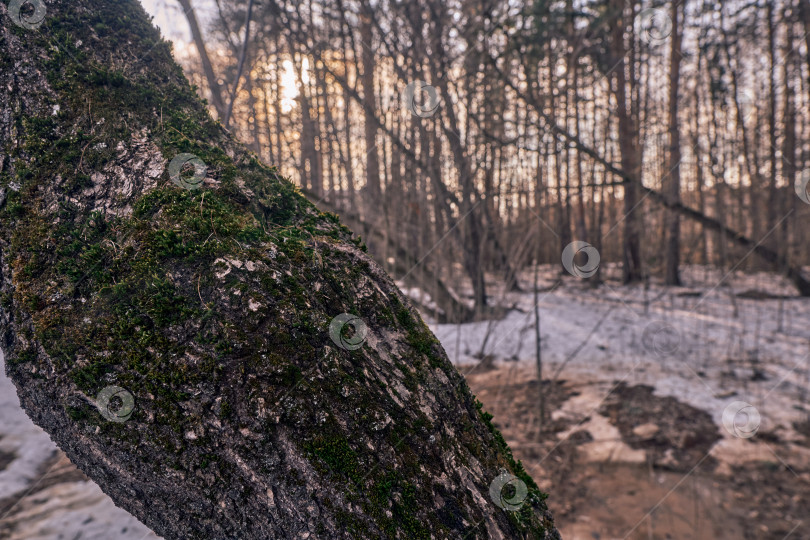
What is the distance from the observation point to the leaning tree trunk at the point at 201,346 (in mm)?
865

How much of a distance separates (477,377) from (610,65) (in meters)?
9.70

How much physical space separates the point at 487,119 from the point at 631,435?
6.41 m

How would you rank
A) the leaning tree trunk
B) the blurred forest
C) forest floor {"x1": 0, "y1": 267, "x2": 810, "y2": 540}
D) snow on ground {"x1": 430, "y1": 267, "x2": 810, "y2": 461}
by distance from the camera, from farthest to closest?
the blurred forest < snow on ground {"x1": 430, "y1": 267, "x2": 810, "y2": 461} < forest floor {"x1": 0, "y1": 267, "x2": 810, "y2": 540} < the leaning tree trunk

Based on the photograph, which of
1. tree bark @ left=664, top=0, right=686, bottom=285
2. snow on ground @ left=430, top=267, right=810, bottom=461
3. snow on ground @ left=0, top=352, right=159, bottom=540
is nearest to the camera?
snow on ground @ left=0, top=352, right=159, bottom=540

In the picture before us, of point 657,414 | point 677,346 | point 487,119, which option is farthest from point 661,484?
point 487,119

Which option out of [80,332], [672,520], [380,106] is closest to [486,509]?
[80,332]

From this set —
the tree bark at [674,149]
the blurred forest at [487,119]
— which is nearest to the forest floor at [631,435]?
the blurred forest at [487,119]

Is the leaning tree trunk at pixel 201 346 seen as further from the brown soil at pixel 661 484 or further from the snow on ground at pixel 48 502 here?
the snow on ground at pixel 48 502

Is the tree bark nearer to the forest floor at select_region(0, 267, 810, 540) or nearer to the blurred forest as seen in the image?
the blurred forest

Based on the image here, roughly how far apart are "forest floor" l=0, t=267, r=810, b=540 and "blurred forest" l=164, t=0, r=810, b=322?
5.46 feet

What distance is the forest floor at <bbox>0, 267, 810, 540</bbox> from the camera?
3098 millimetres

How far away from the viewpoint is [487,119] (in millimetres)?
8352

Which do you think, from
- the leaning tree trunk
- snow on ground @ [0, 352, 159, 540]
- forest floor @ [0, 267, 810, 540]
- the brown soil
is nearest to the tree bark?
forest floor @ [0, 267, 810, 540]

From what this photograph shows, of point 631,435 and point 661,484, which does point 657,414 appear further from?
point 661,484
